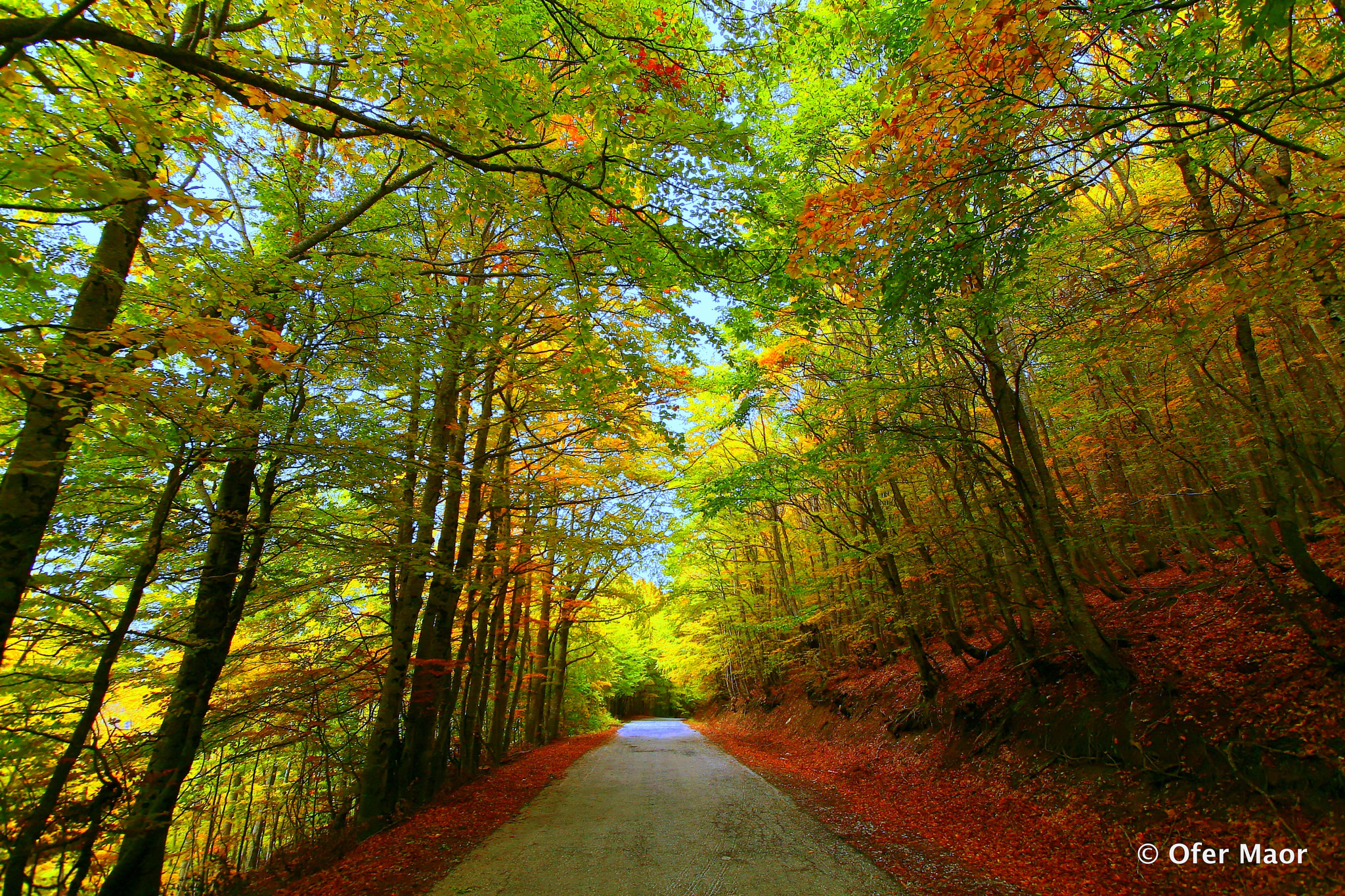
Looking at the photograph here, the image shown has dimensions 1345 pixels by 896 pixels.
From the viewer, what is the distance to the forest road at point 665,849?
14.6 feet

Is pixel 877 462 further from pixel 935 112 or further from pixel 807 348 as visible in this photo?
pixel 935 112

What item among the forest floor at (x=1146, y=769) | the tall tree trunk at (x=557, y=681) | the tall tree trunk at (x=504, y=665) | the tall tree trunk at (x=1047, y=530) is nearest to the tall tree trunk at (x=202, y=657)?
the tall tree trunk at (x=504, y=665)

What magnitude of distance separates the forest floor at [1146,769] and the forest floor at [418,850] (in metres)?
4.37

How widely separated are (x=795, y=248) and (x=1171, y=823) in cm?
629

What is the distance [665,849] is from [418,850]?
8.96 ft

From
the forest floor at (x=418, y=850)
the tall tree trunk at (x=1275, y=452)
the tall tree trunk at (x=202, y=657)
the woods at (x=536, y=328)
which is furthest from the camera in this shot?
the tall tree trunk at (x=1275, y=452)

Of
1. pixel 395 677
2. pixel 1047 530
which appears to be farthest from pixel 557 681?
pixel 1047 530

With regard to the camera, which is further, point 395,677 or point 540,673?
point 540,673

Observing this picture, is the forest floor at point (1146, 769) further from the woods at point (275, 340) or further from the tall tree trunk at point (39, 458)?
the tall tree trunk at point (39, 458)

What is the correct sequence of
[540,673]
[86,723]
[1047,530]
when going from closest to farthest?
[86,723]
[1047,530]
[540,673]

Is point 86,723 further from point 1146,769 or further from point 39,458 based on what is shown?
point 1146,769

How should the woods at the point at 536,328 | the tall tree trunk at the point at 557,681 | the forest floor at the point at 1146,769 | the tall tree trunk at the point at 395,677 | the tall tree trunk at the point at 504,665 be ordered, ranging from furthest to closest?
the tall tree trunk at the point at 557,681
the tall tree trunk at the point at 504,665
the tall tree trunk at the point at 395,677
the forest floor at the point at 1146,769
the woods at the point at 536,328

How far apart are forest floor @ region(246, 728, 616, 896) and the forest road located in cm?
26

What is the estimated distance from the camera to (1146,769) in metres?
5.14
